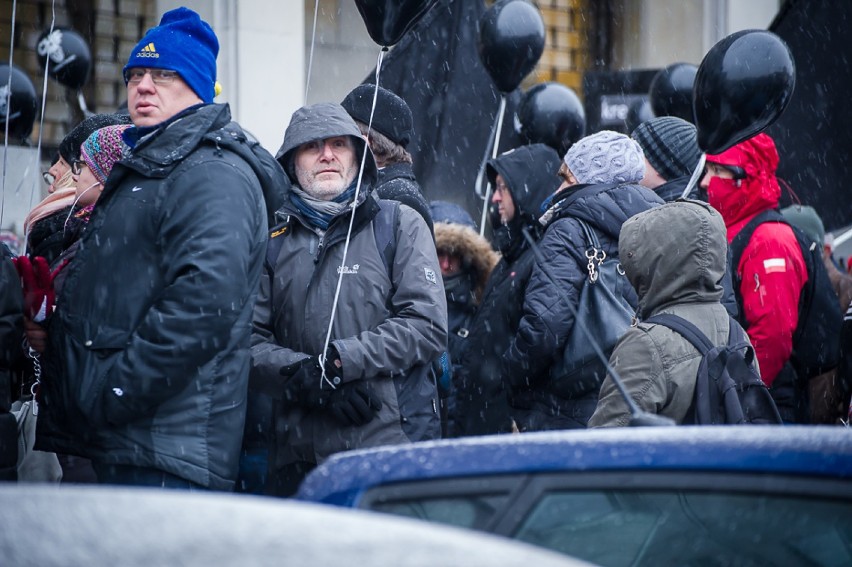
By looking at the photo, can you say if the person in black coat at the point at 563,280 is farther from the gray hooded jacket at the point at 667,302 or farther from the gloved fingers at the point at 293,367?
the gloved fingers at the point at 293,367

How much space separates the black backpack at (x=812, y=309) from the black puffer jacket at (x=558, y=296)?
2.50 feet

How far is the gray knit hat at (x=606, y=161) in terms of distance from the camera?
4617mm

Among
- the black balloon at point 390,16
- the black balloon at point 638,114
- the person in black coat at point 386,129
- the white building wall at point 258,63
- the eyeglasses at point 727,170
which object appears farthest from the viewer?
the white building wall at point 258,63

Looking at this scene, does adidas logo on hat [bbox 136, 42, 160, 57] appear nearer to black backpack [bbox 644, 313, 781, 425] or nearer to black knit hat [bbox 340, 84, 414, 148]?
black knit hat [bbox 340, 84, 414, 148]

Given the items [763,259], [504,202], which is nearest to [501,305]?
[504,202]

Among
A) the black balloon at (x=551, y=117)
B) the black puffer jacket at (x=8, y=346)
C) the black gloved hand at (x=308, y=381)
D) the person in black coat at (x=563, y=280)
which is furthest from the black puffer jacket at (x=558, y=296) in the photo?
the black balloon at (x=551, y=117)

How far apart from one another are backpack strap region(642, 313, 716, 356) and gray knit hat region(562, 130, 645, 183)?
4.14ft

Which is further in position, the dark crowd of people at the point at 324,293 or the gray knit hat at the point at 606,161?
the gray knit hat at the point at 606,161

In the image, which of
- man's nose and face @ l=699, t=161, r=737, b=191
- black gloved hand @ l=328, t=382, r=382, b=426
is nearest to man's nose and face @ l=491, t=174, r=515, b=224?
man's nose and face @ l=699, t=161, r=737, b=191

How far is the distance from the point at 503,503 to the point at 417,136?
6467 mm

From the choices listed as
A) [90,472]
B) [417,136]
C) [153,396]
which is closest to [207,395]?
[153,396]

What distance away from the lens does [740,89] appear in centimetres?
461

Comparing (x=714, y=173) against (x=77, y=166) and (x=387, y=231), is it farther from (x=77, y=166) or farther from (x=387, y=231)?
(x=77, y=166)

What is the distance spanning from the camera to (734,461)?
1780mm
